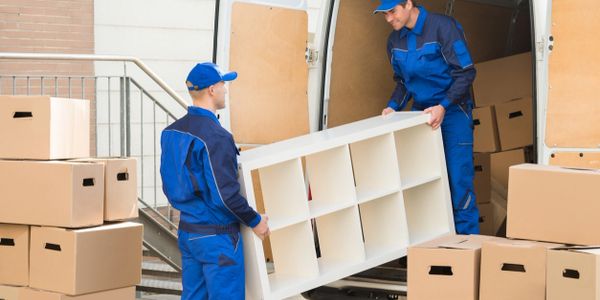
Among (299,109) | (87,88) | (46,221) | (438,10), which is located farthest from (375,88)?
(87,88)

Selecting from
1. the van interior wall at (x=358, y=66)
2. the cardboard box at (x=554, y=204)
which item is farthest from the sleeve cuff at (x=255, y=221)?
the van interior wall at (x=358, y=66)

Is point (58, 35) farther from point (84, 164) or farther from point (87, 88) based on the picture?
point (84, 164)

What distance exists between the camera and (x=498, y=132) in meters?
7.29

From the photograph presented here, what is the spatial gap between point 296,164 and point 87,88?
465 centimetres

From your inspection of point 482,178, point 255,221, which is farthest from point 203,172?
point 482,178

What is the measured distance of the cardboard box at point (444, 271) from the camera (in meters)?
4.76

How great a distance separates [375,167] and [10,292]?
7.49 feet

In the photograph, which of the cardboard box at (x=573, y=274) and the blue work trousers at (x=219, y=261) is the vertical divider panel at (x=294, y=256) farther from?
the cardboard box at (x=573, y=274)

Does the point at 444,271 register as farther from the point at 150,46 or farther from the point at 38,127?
the point at 150,46

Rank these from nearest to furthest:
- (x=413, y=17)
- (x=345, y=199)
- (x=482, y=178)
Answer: (x=345, y=199)
(x=413, y=17)
(x=482, y=178)

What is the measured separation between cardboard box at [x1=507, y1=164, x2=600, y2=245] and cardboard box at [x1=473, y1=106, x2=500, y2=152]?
8.02 ft

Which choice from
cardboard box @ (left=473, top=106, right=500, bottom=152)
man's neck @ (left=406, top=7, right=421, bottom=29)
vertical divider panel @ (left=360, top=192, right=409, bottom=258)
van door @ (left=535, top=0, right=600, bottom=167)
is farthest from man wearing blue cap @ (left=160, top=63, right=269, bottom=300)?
cardboard box @ (left=473, top=106, right=500, bottom=152)

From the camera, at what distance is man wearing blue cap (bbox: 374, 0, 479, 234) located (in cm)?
593

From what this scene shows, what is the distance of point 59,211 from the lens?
19.5 feet
